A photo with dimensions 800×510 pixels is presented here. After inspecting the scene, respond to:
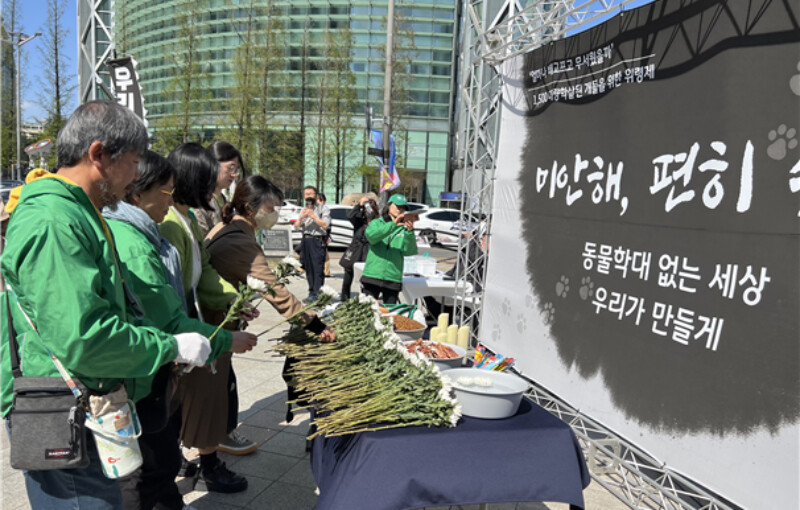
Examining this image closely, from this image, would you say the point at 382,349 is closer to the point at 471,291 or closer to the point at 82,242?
the point at 82,242

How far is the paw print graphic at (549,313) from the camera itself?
3.66 m

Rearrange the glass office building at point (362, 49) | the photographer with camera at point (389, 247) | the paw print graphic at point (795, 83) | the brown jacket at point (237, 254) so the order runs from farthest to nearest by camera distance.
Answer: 1. the glass office building at point (362, 49)
2. the photographer with camera at point (389, 247)
3. the brown jacket at point (237, 254)
4. the paw print graphic at point (795, 83)

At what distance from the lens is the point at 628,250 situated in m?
3.00

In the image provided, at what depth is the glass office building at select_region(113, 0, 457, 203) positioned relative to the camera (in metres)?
29.1

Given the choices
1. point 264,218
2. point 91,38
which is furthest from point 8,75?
point 264,218

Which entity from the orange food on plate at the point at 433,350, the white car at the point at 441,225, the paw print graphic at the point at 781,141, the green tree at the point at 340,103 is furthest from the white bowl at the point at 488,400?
the green tree at the point at 340,103

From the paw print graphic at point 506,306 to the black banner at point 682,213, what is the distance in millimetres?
528

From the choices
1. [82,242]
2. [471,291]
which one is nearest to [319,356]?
[82,242]

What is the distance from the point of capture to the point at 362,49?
100 feet

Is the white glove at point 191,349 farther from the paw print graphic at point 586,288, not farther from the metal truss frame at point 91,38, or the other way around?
the metal truss frame at point 91,38

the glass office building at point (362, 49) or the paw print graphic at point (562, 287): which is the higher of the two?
the glass office building at point (362, 49)

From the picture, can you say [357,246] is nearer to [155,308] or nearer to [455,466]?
[155,308]

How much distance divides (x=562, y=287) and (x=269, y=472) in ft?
7.52

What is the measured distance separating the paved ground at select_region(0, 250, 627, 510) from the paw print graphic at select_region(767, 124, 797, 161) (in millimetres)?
2071
